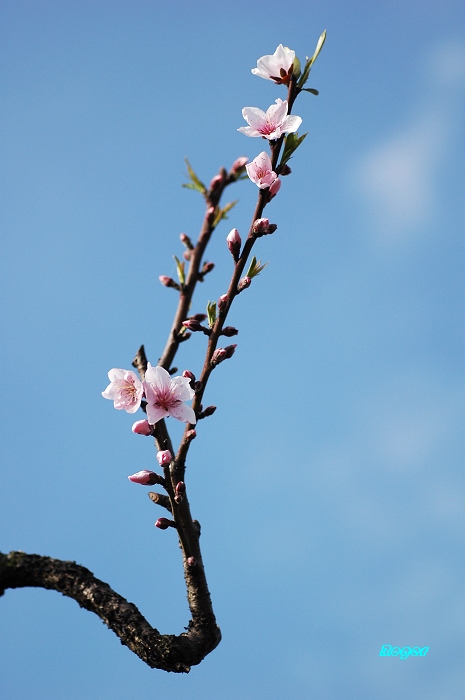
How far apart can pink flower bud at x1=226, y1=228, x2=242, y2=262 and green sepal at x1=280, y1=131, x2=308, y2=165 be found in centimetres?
40

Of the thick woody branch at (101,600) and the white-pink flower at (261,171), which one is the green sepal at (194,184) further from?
the thick woody branch at (101,600)

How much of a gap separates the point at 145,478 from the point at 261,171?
1.45m

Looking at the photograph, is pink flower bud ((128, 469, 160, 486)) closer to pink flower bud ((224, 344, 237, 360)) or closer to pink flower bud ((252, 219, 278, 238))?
pink flower bud ((224, 344, 237, 360))

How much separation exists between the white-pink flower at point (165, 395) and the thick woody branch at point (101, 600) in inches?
28.8

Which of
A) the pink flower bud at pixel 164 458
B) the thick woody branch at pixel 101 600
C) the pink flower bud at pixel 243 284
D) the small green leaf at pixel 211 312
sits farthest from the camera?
the small green leaf at pixel 211 312

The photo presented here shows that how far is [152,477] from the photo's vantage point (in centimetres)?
267

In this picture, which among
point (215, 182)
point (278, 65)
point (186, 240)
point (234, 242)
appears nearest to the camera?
point (215, 182)

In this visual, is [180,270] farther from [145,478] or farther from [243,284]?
[145,478]

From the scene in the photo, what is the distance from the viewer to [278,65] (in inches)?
113

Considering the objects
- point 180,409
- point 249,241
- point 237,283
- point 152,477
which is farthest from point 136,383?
point 249,241

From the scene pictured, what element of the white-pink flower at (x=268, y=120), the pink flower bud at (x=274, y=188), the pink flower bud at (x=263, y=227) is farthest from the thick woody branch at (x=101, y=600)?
the white-pink flower at (x=268, y=120)

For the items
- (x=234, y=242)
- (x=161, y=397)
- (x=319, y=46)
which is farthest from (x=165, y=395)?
(x=319, y=46)

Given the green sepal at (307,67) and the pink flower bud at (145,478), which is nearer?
the pink flower bud at (145,478)

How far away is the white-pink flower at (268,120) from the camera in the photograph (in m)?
2.78
